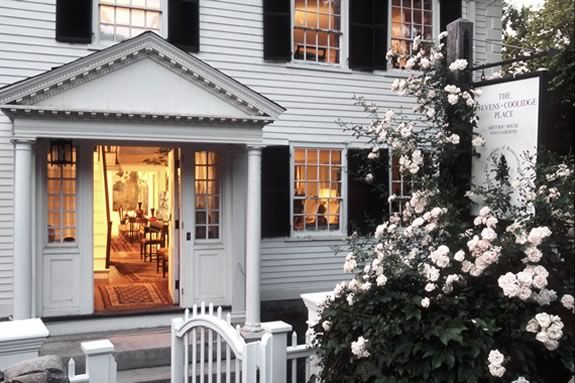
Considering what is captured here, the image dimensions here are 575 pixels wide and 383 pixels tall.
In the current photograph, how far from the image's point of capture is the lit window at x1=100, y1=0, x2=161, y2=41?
Result: 965 centimetres

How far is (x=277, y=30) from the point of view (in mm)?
10773

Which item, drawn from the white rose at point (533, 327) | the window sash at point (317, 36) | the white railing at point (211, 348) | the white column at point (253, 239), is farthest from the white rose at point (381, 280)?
the window sash at point (317, 36)

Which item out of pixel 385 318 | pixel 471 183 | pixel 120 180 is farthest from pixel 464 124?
pixel 120 180

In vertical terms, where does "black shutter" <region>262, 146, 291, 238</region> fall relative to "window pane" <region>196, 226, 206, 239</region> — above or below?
above

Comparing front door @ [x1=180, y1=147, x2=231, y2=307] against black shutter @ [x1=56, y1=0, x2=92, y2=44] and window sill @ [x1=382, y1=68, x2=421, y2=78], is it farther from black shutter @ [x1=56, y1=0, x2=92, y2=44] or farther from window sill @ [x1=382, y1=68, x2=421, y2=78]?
window sill @ [x1=382, y1=68, x2=421, y2=78]

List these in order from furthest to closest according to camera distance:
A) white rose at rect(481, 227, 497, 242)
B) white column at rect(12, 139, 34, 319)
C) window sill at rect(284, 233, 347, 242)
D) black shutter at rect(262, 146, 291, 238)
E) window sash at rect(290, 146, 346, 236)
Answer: window sash at rect(290, 146, 346, 236) → window sill at rect(284, 233, 347, 242) → black shutter at rect(262, 146, 291, 238) → white column at rect(12, 139, 34, 319) → white rose at rect(481, 227, 497, 242)

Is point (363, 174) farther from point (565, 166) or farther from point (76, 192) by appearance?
point (565, 166)

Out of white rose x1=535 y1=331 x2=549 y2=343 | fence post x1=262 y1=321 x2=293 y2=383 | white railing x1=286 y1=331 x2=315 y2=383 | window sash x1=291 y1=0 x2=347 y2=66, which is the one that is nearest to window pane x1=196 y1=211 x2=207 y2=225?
window sash x1=291 y1=0 x2=347 y2=66

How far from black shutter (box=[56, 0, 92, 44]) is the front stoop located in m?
4.66

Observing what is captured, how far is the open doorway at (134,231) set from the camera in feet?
31.8

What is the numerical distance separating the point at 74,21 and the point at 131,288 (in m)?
4.64

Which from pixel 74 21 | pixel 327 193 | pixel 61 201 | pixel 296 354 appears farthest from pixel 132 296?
pixel 296 354

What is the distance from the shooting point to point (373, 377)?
3783mm

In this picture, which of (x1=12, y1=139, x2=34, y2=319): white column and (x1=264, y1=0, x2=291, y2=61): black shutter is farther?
(x1=264, y1=0, x2=291, y2=61): black shutter
